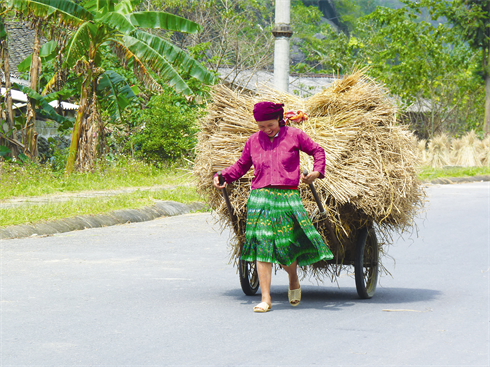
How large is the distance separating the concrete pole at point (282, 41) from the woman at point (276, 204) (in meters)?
5.05

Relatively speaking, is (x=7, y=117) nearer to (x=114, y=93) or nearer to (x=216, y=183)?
(x=114, y=93)

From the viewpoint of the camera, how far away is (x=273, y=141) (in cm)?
591

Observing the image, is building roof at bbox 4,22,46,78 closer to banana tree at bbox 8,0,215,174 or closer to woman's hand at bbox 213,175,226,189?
banana tree at bbox 8,0,215,174

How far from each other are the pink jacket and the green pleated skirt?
0.10 m

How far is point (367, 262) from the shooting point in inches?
260

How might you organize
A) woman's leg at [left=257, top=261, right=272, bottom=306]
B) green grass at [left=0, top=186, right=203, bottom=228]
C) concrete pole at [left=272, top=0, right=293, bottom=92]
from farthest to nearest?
1. concrete pole at [left=272, top=0, right=293, bottom=92]
2. green grass at [left=0, top=186, right=203, bottom=228]
3. woman's leg at [left=257, top=261, right=272, bottom=306]

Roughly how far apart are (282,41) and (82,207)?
4138mm

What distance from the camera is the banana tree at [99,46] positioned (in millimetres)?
16688

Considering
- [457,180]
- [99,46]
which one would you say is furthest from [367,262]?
[457,180]

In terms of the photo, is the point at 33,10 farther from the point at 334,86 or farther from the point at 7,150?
the point at 334,86

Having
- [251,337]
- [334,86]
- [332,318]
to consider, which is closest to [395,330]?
[332,318]

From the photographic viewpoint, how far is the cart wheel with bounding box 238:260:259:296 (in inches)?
251

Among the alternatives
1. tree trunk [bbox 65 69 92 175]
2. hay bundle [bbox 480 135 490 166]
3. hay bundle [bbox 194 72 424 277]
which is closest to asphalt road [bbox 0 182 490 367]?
hay bundle [bbox 194 72 424 277]

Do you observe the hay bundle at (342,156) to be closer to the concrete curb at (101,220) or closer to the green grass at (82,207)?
the concrete curb at (101,220)
